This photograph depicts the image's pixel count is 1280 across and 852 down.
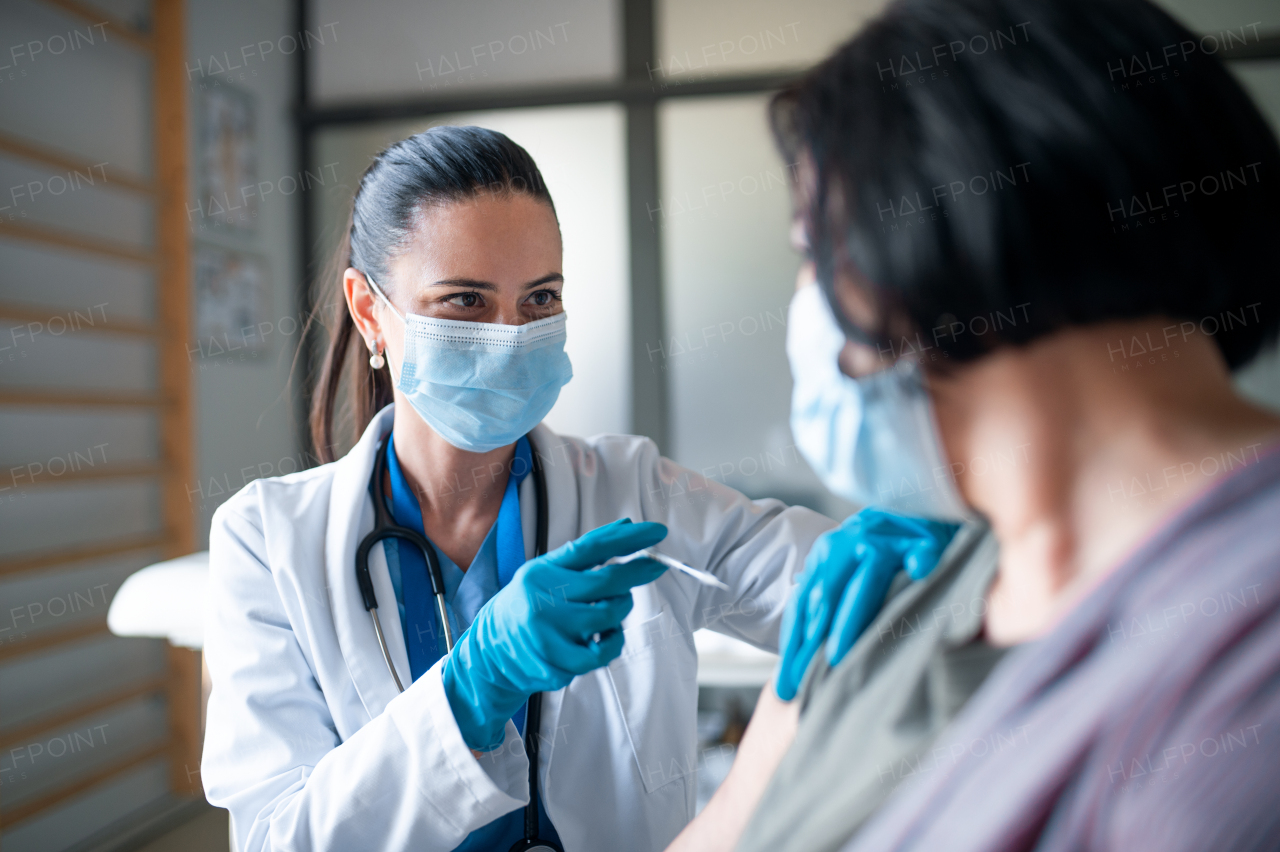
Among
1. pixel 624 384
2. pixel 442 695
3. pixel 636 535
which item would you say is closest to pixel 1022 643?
pixel 636 535

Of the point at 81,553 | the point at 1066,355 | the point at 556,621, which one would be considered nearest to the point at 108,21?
the point at 81,553

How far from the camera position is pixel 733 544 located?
119cm

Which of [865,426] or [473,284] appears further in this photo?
[473,284]

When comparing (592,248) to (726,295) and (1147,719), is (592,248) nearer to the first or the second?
(726,295)

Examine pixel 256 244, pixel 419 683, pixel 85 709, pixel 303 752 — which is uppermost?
pixel 256 244

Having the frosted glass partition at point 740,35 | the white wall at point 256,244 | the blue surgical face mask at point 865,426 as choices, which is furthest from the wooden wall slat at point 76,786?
the frosted glass partition at point 740,35

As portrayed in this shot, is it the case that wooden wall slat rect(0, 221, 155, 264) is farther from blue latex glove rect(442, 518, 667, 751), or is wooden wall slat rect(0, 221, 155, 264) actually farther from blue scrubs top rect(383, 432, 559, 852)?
blue latex glove rect(442, 518, 667, 751)

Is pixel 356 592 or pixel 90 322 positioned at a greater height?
pixel 90 322

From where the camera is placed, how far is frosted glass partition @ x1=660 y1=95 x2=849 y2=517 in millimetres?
2869

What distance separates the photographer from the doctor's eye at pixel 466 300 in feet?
3.60

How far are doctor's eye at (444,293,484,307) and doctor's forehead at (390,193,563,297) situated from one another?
27mm

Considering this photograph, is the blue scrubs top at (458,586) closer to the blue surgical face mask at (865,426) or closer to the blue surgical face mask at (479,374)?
the blue surgical face mask at (479,374)

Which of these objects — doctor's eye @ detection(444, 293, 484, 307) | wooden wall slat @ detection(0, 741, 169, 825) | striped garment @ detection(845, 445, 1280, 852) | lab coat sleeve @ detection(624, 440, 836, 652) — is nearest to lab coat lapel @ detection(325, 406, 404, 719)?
doctor's eye @ detection(444, 293, 484, 307)

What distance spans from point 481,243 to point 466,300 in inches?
3.2
